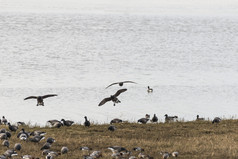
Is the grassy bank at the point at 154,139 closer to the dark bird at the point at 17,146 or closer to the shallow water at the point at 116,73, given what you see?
the dark bird at the point at 17,146

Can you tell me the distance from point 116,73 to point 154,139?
3260 cm

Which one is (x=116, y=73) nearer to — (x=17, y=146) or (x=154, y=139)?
(x=154, y=139)

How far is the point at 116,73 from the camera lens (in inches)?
2229

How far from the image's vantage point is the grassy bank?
20.8 metres

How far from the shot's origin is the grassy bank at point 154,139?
68.3 feet

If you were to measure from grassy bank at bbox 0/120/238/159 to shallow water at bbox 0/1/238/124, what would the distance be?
7449 mm

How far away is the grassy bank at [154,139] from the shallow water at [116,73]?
7449 millimetres

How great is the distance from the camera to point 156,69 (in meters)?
60.5

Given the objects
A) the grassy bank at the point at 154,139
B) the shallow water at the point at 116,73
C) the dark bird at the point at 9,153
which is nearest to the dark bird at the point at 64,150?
the grassy bank at the point at 154,139

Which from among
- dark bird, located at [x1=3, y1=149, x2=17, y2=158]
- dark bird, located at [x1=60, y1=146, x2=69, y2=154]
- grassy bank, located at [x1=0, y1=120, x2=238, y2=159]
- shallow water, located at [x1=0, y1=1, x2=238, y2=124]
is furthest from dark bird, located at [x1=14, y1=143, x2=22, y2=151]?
shallow water, located at [x1=0, y1=1, x2=238, y2=124]

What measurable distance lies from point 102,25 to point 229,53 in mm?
57620

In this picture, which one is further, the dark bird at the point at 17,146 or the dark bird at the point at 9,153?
the dark bird at the point at 17,146

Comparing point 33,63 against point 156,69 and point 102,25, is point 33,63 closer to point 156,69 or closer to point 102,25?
point 156,69

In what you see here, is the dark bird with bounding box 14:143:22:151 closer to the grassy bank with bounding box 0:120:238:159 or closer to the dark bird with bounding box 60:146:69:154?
the grassy bank with bounding box 0:120:238:159
